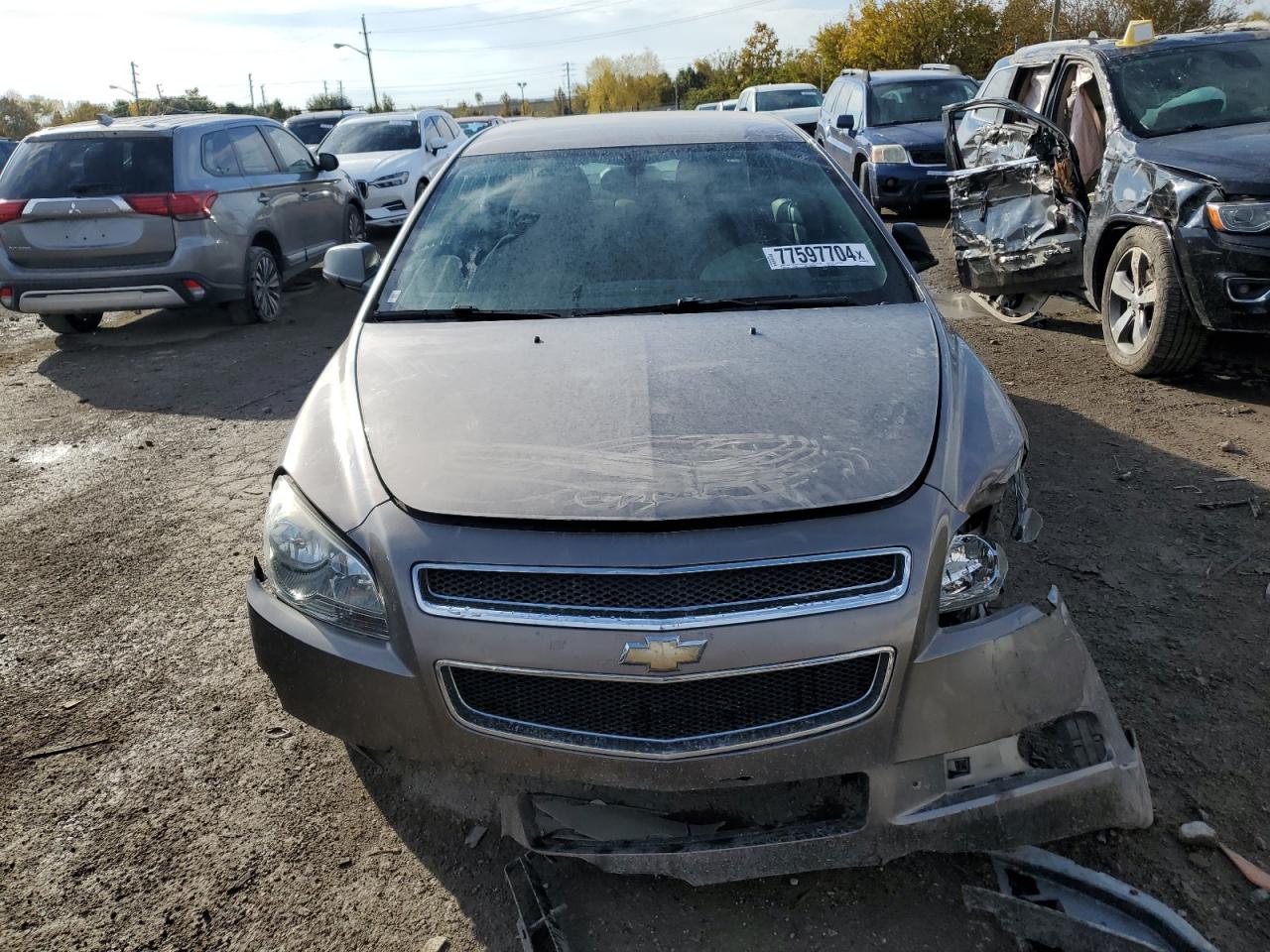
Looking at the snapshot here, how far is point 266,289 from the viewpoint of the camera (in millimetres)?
9016

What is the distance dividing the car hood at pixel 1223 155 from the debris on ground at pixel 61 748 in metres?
5.55

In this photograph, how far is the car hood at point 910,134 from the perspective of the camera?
11.8 meters

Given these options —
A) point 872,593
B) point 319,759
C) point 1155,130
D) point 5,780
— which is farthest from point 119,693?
point 1155,130

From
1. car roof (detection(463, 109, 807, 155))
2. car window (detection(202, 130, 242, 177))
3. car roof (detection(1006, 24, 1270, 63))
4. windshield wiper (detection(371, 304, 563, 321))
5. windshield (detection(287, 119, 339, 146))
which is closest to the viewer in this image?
windshield wiper (detection(371, 304, 563, 321))

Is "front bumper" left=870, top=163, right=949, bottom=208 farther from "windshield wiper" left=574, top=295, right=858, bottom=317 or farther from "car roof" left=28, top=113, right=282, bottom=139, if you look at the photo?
"windshield wiper" left=574, top=295, right=858, bottom=317

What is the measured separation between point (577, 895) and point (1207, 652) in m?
2.20

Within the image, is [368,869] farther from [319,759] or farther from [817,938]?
[817,938]

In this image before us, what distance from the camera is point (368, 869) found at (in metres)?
2.46

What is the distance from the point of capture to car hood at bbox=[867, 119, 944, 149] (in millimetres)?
11758

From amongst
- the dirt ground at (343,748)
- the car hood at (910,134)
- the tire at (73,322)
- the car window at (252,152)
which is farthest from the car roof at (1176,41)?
the tire at (73,322)

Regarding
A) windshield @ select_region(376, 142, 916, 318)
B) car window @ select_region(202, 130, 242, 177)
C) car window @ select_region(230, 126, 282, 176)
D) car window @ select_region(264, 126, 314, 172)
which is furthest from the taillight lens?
windshield @ select_region(376, 142, 916, 318)

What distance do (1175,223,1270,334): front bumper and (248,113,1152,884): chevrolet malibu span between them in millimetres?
3300

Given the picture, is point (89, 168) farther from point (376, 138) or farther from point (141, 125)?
point (376, 138)

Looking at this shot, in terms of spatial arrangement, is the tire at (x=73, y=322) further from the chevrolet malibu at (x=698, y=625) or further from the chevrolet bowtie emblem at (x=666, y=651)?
the chevrolet bowtie emblem at (x=666, y=651)
